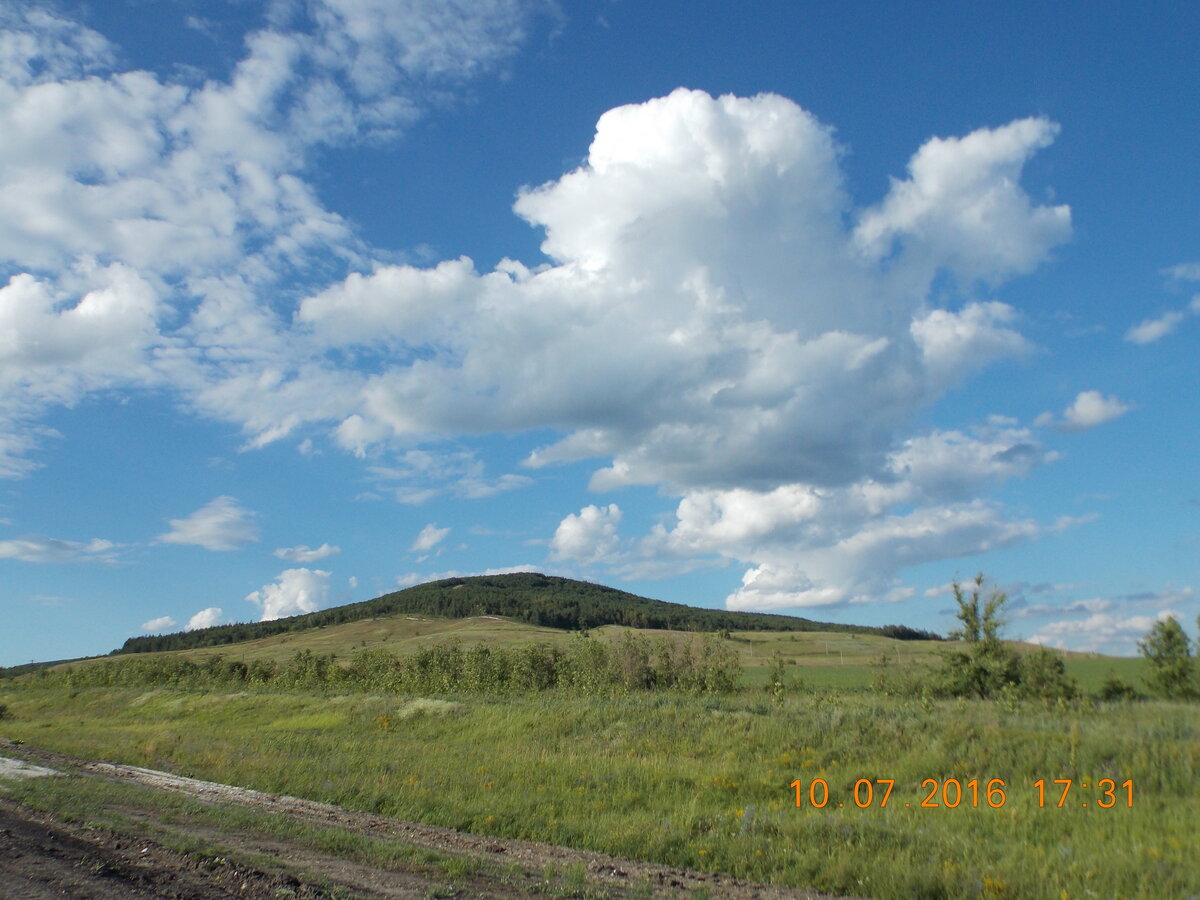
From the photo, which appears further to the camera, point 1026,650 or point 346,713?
point 1026,650

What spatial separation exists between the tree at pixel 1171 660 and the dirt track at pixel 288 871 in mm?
39433

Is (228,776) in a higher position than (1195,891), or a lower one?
lower

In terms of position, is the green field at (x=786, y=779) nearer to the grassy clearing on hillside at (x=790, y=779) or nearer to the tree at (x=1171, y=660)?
the grassy clearing on hillside at (x=790, y=779)

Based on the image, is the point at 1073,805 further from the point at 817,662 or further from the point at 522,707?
the point at 817,662

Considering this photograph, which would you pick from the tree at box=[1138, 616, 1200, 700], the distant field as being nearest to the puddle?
the distant field

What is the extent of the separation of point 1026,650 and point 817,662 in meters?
66.6

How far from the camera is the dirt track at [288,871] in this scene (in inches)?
334

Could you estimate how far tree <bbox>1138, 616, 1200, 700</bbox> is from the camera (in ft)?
122

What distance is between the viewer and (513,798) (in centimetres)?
1547

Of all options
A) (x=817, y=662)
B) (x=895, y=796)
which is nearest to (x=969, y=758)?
(x=895, y=796)

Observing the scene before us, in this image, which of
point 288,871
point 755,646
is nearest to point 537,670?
point 288,871

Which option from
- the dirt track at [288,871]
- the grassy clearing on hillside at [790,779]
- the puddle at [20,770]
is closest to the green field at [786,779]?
the grassy clearing on hillside at [790,779]

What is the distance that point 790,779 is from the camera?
53.2 ft
